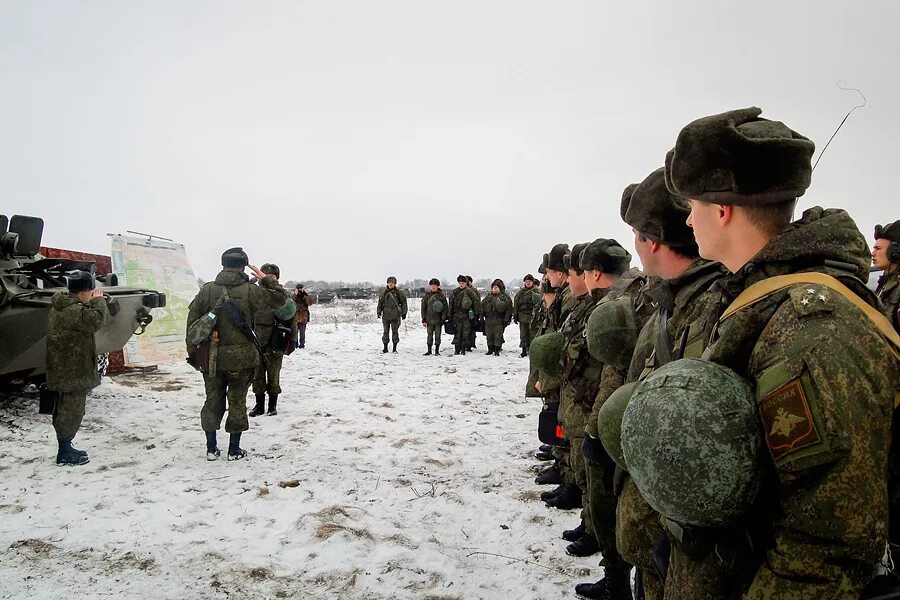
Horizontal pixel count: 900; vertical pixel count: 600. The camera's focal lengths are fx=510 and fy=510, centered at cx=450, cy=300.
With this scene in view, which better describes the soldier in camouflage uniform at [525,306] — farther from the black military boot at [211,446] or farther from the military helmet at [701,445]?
the military helmet at [701,445]

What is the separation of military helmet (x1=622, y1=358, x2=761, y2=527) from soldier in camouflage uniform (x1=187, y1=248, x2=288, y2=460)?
4.91 meters

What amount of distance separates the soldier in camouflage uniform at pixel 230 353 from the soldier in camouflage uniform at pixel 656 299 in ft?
13.2

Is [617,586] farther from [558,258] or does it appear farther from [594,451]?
[558,258]

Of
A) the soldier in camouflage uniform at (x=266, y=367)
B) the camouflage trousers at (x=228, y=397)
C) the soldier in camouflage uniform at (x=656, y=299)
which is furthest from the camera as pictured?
the soldier in camouflage uniform at (x=266, y=367)

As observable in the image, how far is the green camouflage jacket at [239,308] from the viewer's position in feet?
17.3

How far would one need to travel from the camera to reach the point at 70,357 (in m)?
5.23

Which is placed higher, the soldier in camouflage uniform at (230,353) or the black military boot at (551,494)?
the soldier in camouflage uniform at (230,353)

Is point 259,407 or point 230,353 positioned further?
point 259,407

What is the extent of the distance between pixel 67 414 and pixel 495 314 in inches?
407

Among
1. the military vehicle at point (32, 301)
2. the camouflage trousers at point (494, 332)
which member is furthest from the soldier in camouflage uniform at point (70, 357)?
the camouflage trousers at point (494, 332)

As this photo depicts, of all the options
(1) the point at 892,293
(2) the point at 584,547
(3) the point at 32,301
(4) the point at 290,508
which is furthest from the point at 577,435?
(3) the point at 32,301

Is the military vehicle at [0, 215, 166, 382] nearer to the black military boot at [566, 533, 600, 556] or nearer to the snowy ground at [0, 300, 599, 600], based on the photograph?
the snowy ground at [0, 300, 599, 600]

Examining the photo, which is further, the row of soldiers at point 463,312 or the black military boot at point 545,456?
the row of soldiers at point 463,312

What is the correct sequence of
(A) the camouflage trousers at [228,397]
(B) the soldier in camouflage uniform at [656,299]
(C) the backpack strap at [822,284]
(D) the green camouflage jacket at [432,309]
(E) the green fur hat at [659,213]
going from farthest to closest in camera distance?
(D) the green camouflage jacket at [432,309] → (A) the camouflage trousers at [228,397] → (E) the green fur hat at [659,213] → (B) the soldier in camouflage uniform at [656,299] → (C) the backpack strap at [822,284]
